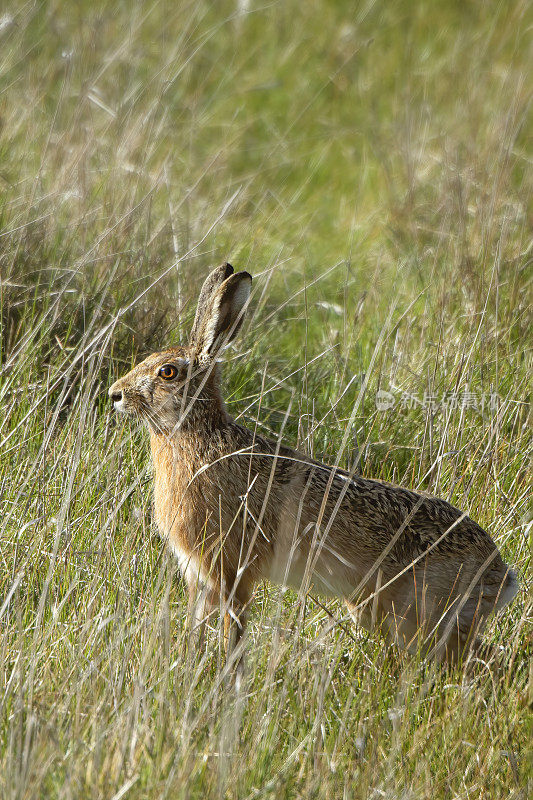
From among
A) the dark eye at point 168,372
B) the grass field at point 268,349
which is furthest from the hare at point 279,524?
the grass field at point 268,349

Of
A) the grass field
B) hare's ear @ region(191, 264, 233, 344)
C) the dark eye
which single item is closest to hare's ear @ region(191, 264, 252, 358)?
hare's ear @ region(191, 264, 233, 344)

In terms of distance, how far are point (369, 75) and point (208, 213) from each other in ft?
10.00

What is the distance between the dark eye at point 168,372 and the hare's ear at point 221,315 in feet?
0.37

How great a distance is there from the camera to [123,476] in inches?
171

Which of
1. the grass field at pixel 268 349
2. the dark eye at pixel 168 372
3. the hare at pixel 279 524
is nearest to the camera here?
the grass field at pixel 268 349

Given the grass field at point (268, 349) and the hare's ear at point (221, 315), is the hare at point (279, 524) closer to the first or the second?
the hare's ear at point (221, 315)

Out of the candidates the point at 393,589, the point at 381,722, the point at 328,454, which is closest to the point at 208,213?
the point at 328,454

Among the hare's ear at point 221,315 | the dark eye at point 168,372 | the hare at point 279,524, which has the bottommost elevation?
the hare at point 279,524

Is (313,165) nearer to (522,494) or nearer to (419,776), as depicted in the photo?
(522,494)

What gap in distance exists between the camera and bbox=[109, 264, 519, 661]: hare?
3.84 metres

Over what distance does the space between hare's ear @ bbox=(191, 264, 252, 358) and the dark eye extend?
11 cm

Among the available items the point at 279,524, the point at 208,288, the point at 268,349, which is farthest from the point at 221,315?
the point at 268,349

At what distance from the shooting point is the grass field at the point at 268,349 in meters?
3.11

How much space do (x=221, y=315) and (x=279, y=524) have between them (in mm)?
804
